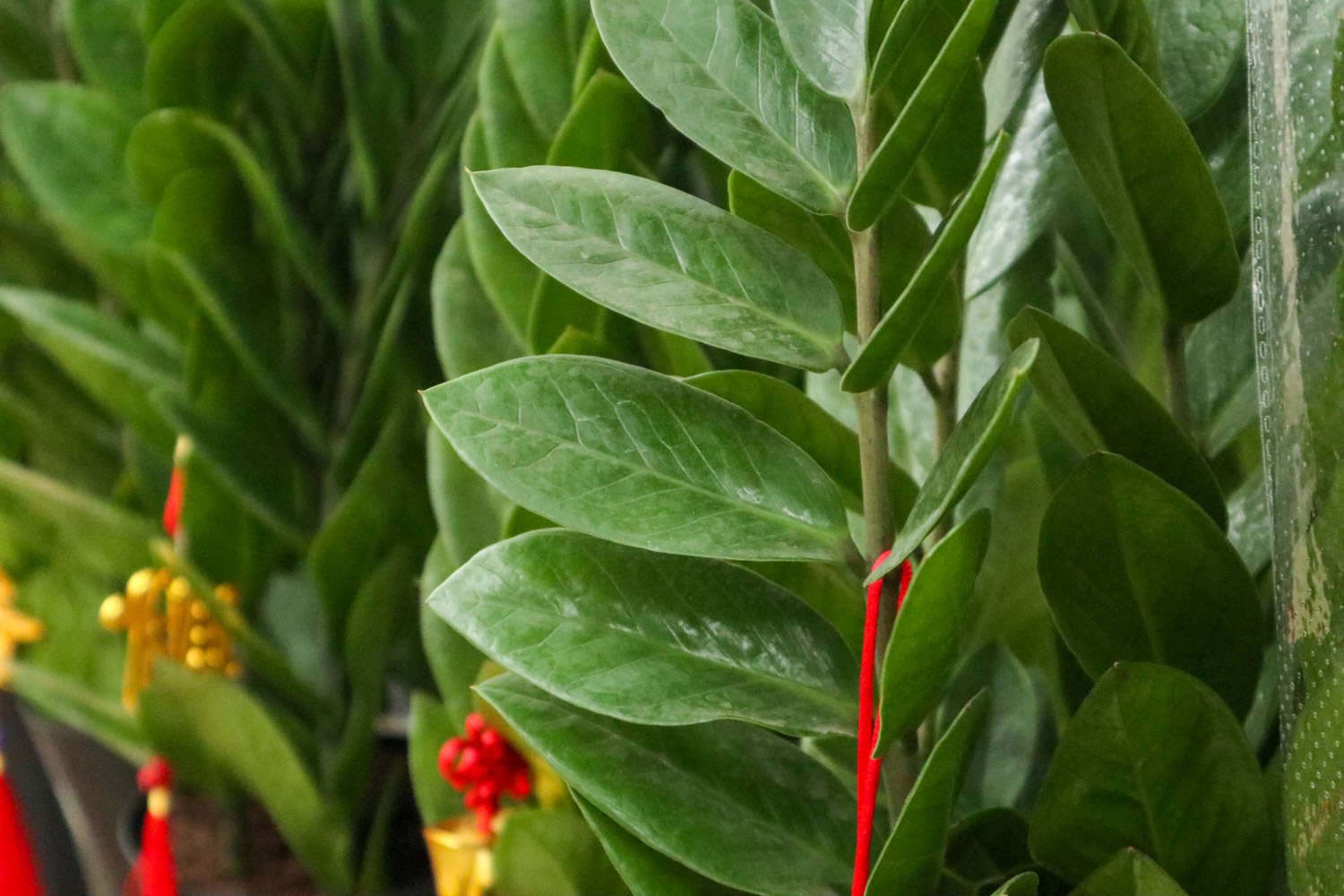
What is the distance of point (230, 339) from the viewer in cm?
54

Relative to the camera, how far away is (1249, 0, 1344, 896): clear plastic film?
24 centimetres

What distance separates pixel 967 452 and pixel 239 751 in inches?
15.5

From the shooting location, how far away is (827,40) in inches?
10.4

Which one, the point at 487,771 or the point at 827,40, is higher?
the point at 827,40

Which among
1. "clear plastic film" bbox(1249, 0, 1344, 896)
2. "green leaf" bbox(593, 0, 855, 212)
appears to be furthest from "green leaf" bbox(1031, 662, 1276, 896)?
"green leaf" bbox(593, 0, 855, 212)

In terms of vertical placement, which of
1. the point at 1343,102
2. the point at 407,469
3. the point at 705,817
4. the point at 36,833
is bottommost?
the point at 36,833

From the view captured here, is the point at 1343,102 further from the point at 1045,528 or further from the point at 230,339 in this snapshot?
the point at 230,339

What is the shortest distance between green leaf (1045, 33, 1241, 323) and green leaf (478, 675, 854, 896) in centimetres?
14

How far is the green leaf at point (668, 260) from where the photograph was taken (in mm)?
268

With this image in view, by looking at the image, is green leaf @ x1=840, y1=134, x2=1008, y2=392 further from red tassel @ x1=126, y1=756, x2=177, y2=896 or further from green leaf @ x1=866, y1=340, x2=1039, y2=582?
red tassel @ x1=126, y1=756, x2=177, y2=896

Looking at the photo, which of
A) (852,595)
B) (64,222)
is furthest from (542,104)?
(64,222)

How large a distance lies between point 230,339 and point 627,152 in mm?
238

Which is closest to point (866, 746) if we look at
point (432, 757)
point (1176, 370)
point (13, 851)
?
point (1176, 370)

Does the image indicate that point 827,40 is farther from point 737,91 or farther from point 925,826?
point 925,826
